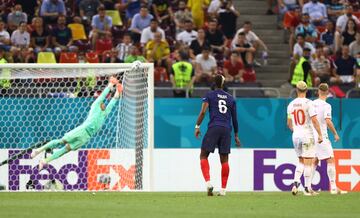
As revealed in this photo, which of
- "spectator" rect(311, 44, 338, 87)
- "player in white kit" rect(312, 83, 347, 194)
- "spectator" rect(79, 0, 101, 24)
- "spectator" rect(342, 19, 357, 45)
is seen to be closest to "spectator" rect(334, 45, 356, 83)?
"spectator" rect(311, 44, 338, 87)

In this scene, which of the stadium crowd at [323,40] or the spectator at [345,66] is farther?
the spectator at [345,66]

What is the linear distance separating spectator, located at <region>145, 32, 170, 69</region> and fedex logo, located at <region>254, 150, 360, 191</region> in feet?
13.2

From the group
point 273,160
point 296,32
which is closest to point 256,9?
point 296,32

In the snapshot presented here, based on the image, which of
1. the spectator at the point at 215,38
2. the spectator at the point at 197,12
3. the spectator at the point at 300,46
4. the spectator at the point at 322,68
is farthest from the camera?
the spectator at the point at 197,12

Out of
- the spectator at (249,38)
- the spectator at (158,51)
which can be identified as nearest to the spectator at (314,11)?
the spectator at (249,38)

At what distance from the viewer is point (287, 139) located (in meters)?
28.6

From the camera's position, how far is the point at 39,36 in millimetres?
30328

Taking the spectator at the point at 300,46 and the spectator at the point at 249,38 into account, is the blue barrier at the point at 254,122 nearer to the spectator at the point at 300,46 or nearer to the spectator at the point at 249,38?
the spectator at the point at 300,46

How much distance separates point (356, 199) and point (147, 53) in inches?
430

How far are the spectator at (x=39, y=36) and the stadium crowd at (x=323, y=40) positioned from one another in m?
6.16

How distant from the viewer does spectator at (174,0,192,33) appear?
32062 mm

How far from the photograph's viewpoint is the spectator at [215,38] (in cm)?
3169

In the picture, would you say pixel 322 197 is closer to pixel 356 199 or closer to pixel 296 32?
pixel 356 199

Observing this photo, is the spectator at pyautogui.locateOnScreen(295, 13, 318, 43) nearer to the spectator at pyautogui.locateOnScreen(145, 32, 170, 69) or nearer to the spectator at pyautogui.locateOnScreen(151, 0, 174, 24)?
the spectator at pyautogui.locateOnScreen(151, 0, 174, 24)
